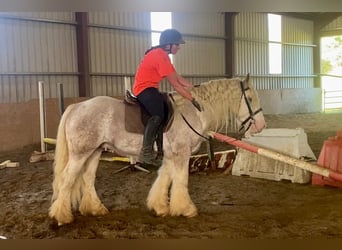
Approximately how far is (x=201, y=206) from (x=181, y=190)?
0.19m

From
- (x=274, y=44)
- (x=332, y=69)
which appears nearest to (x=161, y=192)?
(x=274, y=44)

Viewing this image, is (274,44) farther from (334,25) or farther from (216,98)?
(216,98)

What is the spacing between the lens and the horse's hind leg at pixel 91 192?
9.78 feet

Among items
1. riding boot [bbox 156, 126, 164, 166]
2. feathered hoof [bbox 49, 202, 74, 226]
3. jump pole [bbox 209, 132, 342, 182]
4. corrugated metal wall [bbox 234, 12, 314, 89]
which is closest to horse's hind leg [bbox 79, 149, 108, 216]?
feathered hoof [bbox 49, 202, 74, 226]

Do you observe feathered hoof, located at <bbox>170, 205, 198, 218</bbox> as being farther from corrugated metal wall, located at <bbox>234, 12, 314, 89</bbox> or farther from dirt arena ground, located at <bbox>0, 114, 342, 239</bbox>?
corrugated metal wall, located at <bbox>234, 12, 314, 89</bbox>

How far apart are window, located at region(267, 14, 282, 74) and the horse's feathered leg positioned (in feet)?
3.03

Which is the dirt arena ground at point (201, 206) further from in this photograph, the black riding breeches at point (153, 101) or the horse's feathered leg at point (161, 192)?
the black riding breeches at point (153, 101)

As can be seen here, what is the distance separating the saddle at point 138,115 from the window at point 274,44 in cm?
70

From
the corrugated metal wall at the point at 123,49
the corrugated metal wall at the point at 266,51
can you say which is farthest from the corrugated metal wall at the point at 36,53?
the corrugated metal wall at the point at 266,51

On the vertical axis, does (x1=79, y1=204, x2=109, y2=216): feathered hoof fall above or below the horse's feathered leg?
below

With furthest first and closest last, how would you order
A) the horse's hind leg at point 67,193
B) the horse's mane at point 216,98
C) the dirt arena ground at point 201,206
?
the horse's mane at point 216,98
the horse's hind leg at point 67,193
the dirt arena ground at point 201,206

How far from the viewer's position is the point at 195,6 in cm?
296

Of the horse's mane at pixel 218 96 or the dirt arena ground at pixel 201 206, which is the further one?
the horse's mane at pixel 218 96

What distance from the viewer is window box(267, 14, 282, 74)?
3.00 meters
